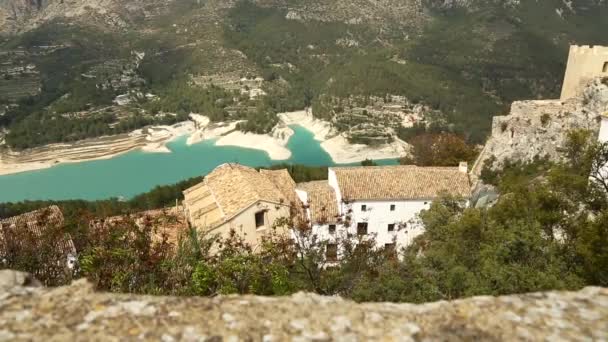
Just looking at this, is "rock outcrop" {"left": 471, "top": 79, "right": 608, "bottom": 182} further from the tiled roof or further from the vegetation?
the vegetation

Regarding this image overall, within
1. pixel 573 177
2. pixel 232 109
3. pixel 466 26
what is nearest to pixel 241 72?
pixel 232 109

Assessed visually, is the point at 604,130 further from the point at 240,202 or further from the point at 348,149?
the point at 348,149

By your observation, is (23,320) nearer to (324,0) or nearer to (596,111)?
(596,111)

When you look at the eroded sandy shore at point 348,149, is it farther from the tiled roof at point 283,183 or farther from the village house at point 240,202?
the village house at point 240,202

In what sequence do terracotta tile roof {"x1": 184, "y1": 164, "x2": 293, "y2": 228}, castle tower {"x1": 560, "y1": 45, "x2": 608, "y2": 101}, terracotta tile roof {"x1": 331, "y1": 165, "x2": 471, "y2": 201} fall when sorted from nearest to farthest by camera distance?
terracotta tile roof {"x1": 184, "y1": 164, "x2": 293, "y2": 228} < terracotta tile roof {"x1": 331, "y1": 165, "x2": 471, "y2": 201} < castle tower {"x1": 560, "y1": 45, "x2": 608, "y2": 101}

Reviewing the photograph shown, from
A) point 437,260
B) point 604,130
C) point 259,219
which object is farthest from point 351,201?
point 604,130

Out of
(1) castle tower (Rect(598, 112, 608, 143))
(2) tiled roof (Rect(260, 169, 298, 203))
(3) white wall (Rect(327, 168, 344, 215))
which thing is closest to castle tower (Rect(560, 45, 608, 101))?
(1) castle tower (Rect(598, 112, 608, 143))
